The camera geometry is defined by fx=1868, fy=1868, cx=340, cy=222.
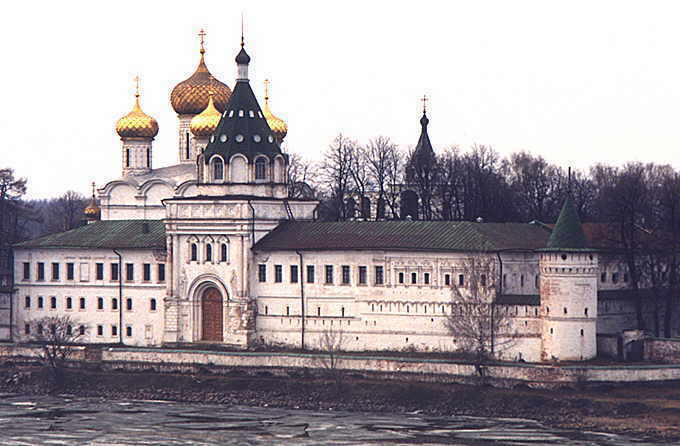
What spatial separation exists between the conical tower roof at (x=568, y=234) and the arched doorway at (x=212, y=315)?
573 inches

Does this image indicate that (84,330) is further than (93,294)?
No

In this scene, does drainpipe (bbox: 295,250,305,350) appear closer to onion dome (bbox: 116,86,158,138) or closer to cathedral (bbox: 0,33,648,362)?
cathedral (bbox: 0,33,648,362)

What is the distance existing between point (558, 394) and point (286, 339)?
44.4 feet

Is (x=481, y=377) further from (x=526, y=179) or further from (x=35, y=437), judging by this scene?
(x=526, y=179)

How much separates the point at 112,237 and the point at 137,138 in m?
9.64

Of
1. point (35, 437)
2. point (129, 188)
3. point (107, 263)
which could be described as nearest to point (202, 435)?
point (35, 437)

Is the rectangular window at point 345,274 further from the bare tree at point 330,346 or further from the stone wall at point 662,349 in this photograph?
the stone wall at point 662,349

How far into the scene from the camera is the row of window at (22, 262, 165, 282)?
252 ft

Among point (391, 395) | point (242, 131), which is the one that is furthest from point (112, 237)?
point (391, 395)

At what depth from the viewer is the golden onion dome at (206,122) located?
83500 millimetres

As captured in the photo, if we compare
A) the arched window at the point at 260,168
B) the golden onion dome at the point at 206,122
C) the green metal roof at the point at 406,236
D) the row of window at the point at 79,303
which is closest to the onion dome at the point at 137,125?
the golden onion dome at the point at 206,122

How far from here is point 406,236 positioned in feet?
236

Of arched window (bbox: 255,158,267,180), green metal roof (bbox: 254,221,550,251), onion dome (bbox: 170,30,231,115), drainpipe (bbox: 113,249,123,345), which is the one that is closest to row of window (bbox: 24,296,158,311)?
drainpipe (bbox: 113,249,123,345)

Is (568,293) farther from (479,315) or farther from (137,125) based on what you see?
(137,125)
